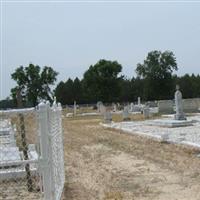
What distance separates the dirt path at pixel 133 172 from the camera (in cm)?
831

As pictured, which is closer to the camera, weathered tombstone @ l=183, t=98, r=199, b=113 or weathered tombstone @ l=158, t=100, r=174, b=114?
weathered tombstone @ l=158, t=100, r=174, b=114

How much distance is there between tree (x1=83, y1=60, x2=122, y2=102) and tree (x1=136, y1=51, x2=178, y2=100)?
20.9 ft

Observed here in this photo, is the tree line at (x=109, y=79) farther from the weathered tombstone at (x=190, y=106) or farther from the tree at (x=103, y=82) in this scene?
the weathered tombstone at (x=190, y=106)

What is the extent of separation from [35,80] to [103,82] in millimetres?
13035

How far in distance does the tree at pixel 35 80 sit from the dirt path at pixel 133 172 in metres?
65.0

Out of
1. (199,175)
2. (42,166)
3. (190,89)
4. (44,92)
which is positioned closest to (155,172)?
(199,175)

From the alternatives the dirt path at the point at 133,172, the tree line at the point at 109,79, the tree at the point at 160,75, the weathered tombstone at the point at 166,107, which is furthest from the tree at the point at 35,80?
the dirt path at the point at 133,172

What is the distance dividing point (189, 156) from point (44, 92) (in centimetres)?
7314

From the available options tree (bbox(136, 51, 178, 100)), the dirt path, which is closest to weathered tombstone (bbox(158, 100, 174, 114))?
the dirt path

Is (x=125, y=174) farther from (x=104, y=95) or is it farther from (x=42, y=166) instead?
(x=104, y=95)

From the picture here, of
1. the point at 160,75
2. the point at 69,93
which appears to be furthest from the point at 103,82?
the point at 69,93

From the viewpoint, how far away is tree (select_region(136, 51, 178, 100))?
87.6m

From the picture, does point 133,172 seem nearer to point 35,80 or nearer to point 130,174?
point 130,174

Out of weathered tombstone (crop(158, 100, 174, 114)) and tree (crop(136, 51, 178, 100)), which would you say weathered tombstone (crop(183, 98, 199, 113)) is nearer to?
weathered tombstone (crop(158, 100, 174, 114))
